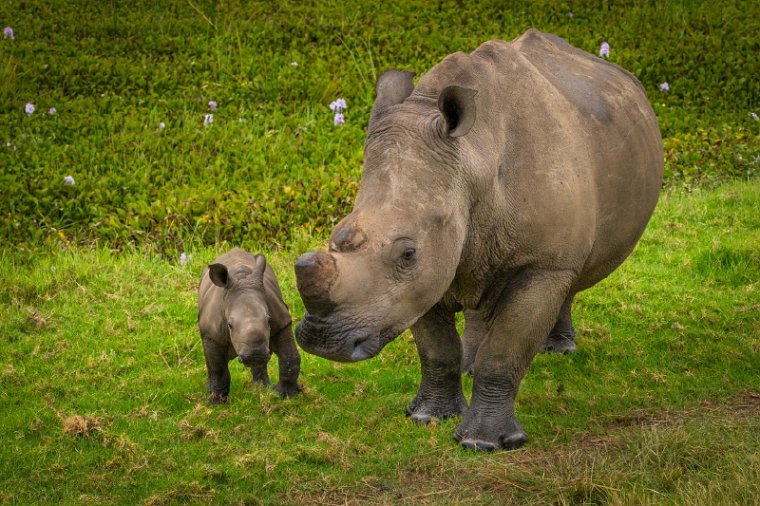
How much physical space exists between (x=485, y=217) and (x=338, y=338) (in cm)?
117

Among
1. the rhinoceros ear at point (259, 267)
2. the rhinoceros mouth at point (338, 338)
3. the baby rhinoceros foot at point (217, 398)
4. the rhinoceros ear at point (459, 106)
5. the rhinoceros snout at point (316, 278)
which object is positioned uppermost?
the rhinoceros ear at point (459, 106)

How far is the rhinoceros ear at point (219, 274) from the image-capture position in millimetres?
7281

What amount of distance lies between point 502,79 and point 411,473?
2144 millimetres

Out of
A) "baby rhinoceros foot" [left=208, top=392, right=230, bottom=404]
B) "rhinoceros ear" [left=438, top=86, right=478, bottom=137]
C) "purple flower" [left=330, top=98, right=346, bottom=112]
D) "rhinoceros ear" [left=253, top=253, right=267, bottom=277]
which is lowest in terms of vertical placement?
"baby rhinoceros foot" [left=208, top=392, right=230, bottom=404]

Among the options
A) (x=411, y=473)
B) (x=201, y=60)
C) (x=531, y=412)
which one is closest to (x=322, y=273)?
(x=411, y=473)

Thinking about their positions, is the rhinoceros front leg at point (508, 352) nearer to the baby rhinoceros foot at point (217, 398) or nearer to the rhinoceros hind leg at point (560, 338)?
the baby rhinoceros foot at point (217, 398)

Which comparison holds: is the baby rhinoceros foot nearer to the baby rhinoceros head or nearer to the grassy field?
the grassy field

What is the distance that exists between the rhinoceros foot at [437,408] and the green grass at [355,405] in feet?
0.35

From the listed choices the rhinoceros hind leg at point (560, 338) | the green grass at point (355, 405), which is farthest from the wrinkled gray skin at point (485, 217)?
the rhinoceros hind leg at point (560, 338)

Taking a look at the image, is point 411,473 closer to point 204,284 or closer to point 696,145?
point 204,284

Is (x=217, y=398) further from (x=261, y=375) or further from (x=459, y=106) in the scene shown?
(x=459, y=106)

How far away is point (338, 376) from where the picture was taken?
8.08m

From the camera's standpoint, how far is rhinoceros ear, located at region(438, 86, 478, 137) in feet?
18.9

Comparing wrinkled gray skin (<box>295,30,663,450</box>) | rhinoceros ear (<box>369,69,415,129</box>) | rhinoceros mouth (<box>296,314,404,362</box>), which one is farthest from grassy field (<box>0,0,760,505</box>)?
rhinoceros ear (<box>369,69,415,129</box>)
